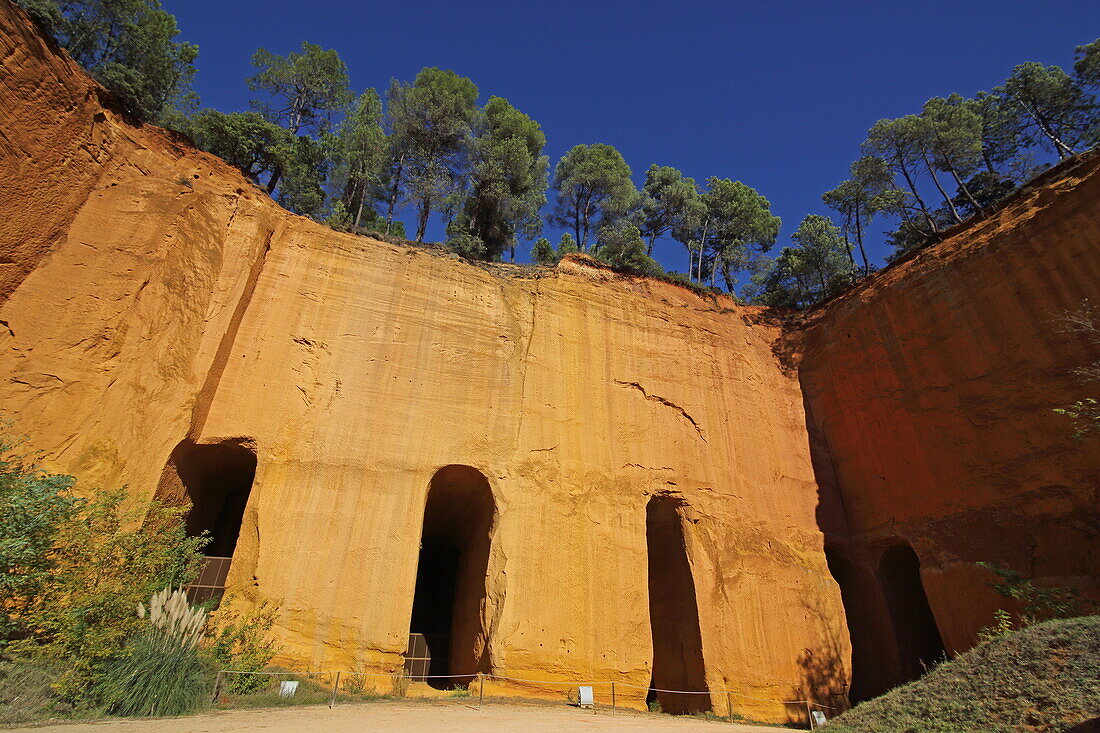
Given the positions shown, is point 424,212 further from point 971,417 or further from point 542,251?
point 971,417

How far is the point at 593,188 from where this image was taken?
29609mm

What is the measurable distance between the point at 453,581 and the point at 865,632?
40.6 feet

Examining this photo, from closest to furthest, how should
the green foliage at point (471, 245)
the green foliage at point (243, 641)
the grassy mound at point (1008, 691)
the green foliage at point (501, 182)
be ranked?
the grassy mound at point (1008, 691) < the green foliage at point (243, 641) < the green foliage at point (471, 245) < the green foliage at point (501, 182)

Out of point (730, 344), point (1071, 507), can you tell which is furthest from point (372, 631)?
point (1071, 507)

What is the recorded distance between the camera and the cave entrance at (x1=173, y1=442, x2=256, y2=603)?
1225 centimetres

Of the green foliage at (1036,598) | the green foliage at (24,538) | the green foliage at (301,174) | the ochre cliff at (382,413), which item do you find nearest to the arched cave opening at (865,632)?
the ochre cliff at (382,413)

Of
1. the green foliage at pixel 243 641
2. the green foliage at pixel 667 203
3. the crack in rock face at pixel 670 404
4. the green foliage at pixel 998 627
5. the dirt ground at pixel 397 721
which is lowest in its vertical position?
the dirt ground at pixel 397 721

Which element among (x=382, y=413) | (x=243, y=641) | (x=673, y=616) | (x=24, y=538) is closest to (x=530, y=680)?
(x=673, y=616)

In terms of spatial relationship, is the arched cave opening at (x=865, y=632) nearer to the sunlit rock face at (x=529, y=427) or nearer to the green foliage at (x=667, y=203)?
the sunlit rock face at (x=529, y=427)

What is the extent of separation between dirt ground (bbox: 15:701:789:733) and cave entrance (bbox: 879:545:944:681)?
834cm

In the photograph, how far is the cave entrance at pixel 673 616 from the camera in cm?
1463

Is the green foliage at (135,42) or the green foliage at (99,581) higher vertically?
the green foliage at (135,42)

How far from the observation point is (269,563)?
11586mm

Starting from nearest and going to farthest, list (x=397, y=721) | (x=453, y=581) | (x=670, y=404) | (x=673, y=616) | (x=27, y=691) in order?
1. (x=27, y=691)
2. (x=397, y=721)
3. (x=673, y=616)
4. (x=670, y=404)
5. (x=453, y=581)
